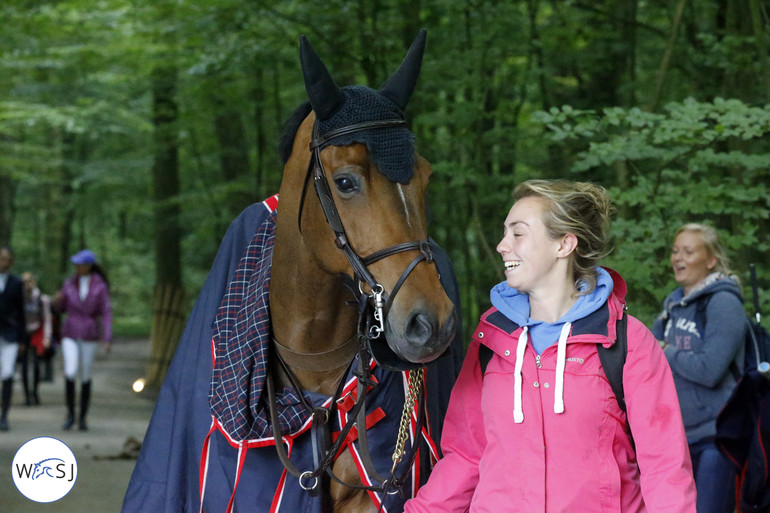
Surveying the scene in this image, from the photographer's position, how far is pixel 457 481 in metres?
2.73

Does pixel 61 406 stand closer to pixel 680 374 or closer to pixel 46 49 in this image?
pixel 46 49

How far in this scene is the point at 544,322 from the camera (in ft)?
8.56

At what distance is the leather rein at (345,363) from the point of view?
2.63 m

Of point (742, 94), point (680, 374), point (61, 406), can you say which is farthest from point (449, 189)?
point (61, 406)

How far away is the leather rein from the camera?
8.64 ft

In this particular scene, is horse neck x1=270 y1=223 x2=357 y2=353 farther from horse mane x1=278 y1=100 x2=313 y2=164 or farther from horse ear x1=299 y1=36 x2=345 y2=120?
horse ear x1=299 y1=36 x2=345 y2=120

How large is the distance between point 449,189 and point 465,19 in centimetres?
199

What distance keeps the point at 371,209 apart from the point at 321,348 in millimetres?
571

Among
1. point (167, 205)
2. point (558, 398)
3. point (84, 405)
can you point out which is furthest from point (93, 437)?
point (558, 398)

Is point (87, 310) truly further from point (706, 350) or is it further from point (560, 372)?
point (560, 372)

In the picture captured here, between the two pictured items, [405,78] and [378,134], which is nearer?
[378,134]

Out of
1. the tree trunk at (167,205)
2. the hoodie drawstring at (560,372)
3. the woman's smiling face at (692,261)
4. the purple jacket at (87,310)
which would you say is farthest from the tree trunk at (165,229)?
the hoodie drawstring at (560,372)

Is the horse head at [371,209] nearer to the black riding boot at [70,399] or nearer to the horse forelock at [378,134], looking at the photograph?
the horse forelock at [378,134]

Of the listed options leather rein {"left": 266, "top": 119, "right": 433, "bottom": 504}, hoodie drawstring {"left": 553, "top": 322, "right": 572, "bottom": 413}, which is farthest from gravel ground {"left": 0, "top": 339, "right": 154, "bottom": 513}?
hoodie drawstring {"left": 553, "top": 322, "right": 572, "bottom": 413}
